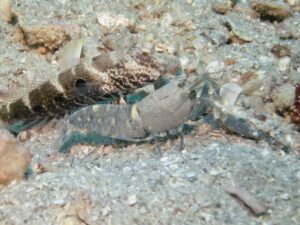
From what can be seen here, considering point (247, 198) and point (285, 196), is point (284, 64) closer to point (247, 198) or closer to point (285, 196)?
point (285, 196)

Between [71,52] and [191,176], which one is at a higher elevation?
[71,52]

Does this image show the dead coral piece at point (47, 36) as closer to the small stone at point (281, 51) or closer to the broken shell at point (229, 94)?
the broken shell at point (229, 94)

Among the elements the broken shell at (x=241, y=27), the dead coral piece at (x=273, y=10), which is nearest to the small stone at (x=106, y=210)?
the broken shell at (x=241, y=27)

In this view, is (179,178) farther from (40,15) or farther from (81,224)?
(40,15)

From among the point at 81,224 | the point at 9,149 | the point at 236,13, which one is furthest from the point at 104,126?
the point at 236,13

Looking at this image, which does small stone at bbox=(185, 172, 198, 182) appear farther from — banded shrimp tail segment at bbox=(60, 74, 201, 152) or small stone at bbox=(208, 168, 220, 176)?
banded shrimp tail segment at bbox=(60, 74, 201, 152)

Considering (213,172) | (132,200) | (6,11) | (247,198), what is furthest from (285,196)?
(6,11)
